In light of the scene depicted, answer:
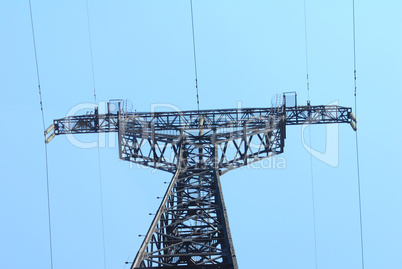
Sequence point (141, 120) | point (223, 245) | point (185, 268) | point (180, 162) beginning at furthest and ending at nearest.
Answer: point (141, 120), point (180, 162), point (223, 245), point (185, 268)

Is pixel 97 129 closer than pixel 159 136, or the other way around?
pixel 159 136

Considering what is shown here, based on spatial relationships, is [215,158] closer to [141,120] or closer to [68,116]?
[141,120]

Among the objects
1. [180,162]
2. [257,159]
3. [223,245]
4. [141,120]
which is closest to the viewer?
[223,245]

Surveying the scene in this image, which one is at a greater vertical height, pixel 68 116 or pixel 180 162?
pixel 68 116

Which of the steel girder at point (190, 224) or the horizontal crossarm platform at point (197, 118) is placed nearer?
the steel girder at point (190, 224)

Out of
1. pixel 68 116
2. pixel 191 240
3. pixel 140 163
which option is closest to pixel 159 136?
pixel 140 163

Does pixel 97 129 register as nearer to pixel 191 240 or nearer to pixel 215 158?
pixel 215 158

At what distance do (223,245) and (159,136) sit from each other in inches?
373

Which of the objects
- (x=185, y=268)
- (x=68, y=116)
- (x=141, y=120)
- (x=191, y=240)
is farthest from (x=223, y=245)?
(x=68, y=116)

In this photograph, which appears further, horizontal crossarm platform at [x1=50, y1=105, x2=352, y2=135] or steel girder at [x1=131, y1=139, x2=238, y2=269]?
horizontal crossarm platform at [x1=50, y1=105, x2=352, y2=135]

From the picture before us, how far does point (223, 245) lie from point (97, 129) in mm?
14185

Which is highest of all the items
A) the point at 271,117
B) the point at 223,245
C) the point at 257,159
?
the point at 271,117

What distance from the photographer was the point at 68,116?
110 feet

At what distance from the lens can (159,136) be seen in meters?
29.2
